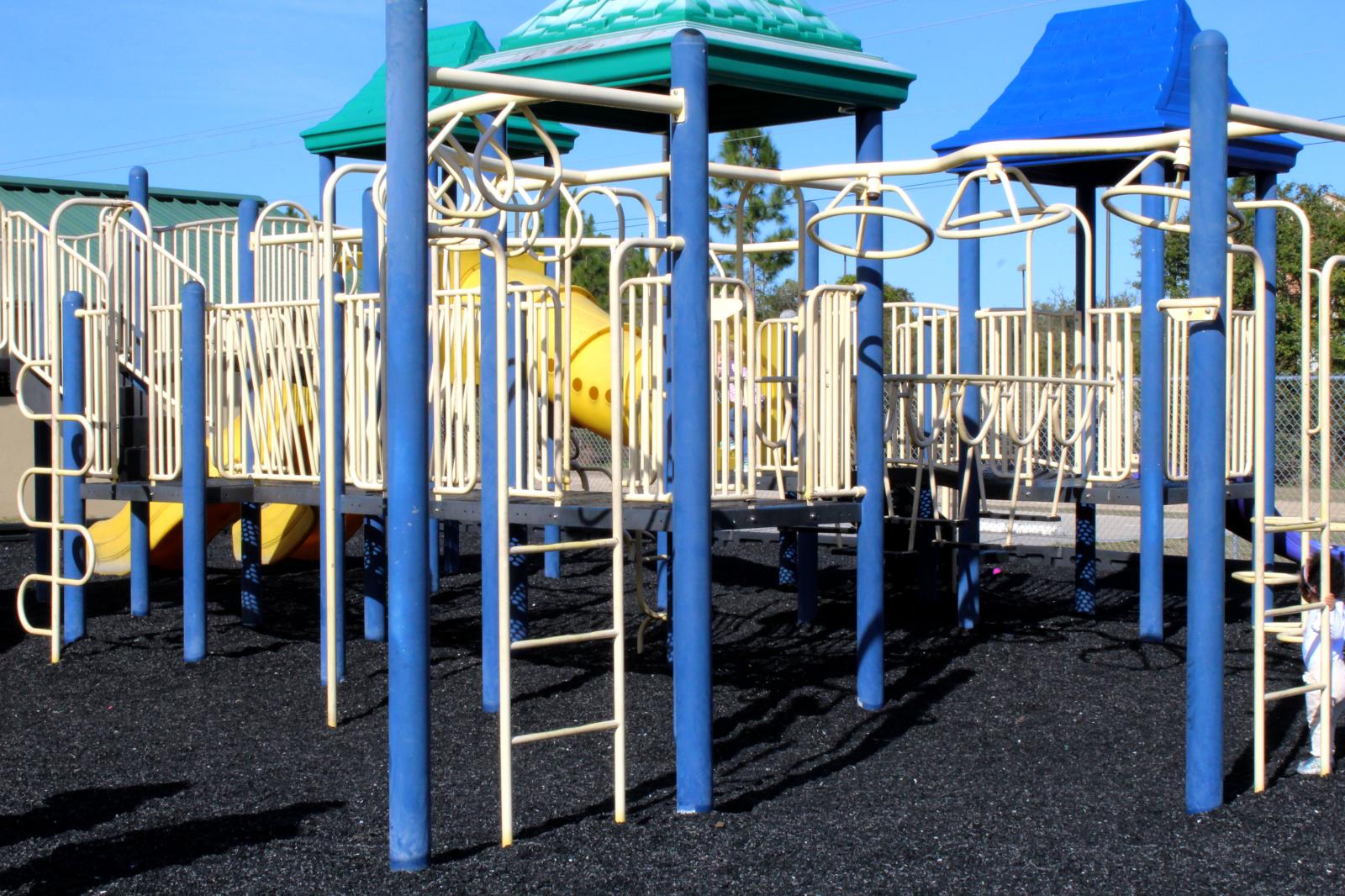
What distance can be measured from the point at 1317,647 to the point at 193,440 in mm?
6293

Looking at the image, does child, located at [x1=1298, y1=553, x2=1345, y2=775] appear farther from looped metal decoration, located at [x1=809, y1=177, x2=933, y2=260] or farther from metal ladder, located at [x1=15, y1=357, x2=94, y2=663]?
metal ladder, located at [x1=15, y1=357, x2=94, y2=663]

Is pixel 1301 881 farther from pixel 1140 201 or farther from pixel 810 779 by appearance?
pixel 1140 201

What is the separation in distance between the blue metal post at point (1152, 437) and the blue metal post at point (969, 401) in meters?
1.11

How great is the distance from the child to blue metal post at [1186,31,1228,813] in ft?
2.40

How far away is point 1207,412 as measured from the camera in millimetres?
5406

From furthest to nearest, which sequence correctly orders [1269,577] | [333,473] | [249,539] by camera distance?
[249,539]
[333,473]
[1269,577]

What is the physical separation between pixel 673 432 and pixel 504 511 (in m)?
0.82

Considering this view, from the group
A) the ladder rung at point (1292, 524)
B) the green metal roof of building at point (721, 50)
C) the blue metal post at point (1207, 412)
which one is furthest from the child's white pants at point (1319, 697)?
the green metal roof of building at point (721, 50)

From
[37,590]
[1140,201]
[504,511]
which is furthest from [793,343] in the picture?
[37,590]

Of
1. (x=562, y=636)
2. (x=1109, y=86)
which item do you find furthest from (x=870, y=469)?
(x=1109, y=86)

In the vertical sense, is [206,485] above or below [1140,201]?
below

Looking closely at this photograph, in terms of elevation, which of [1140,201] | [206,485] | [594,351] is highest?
[1140,201]

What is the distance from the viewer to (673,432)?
18.5 feet

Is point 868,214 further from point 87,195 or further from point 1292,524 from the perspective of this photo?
point 87,195
